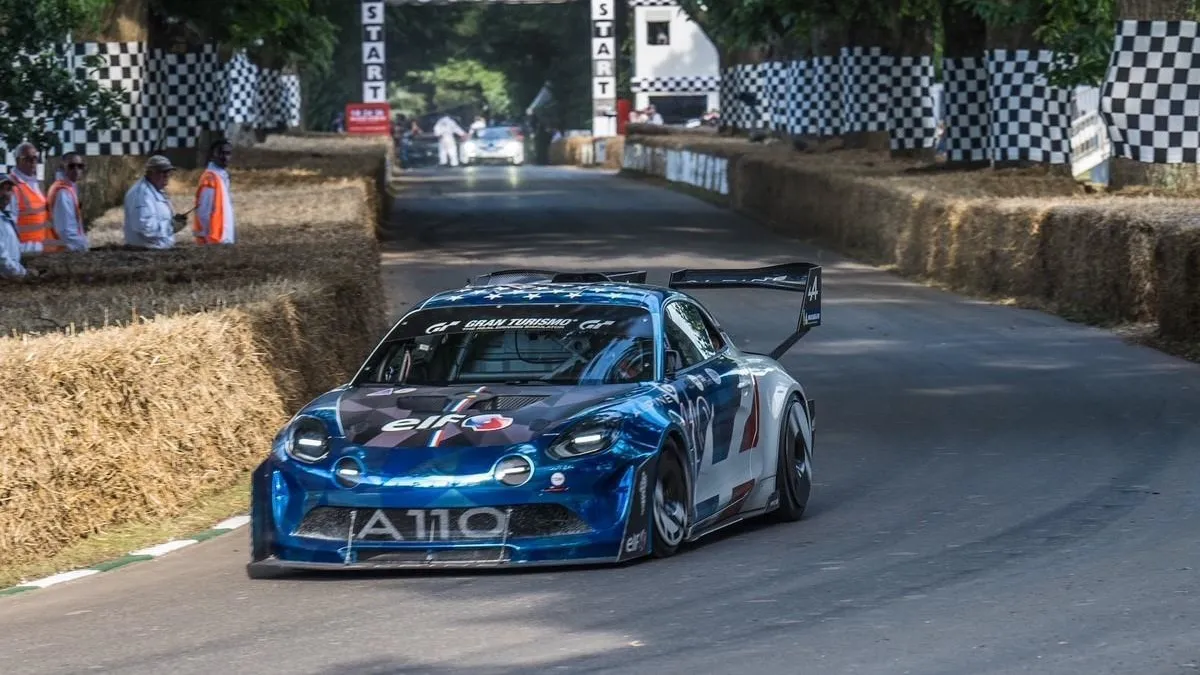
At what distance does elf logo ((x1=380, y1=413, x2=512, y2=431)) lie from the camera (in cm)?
950

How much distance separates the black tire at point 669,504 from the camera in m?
9.70

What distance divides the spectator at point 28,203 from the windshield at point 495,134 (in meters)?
70.2

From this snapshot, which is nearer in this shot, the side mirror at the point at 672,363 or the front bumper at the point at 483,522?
the front bumper at the point at 483,522

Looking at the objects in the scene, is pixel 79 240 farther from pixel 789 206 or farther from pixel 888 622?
pixel 789 206

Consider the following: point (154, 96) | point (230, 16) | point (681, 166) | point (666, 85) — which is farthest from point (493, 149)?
point (230, 16)

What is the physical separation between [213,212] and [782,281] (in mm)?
10489

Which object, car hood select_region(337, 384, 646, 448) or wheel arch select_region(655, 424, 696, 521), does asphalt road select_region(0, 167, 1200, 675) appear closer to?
wheel arch select_region(655, 424, 696, 521)

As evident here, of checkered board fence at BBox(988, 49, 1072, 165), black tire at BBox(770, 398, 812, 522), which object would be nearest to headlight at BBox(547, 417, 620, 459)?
black tire at BBox(770, 398, 812, 522)

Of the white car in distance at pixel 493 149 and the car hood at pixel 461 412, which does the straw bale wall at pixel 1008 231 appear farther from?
the white car in distance at pixel 493 149

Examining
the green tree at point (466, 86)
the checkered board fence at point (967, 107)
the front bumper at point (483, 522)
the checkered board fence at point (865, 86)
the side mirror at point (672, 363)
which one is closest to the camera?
the front bumper at point (483, 522)

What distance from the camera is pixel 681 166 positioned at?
5538 centimetres

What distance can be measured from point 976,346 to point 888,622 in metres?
12.0

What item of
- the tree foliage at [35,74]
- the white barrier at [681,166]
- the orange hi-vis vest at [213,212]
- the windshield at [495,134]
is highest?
the tree foliage at [35,74]

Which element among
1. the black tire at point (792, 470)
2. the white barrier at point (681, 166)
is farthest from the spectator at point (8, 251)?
the white barrier at point (681, 166)
